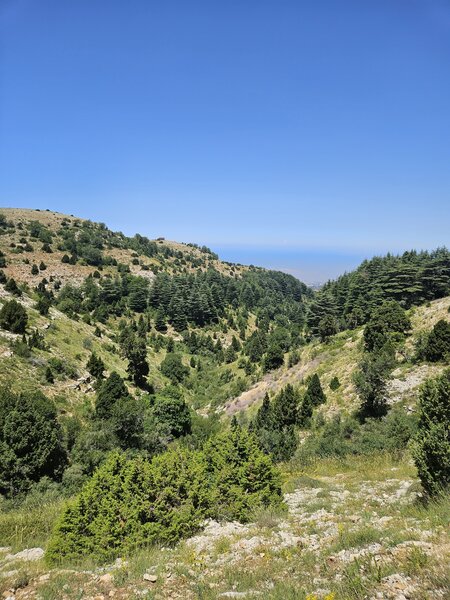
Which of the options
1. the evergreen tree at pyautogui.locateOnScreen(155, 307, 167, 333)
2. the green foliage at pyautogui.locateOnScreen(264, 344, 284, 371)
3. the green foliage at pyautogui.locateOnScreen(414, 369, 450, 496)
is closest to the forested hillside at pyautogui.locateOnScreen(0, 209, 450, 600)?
the green foliage at pyautogui.locateOnScreen(414, 369, 450, 496)

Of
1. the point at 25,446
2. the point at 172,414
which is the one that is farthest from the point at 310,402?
the point at 25,446

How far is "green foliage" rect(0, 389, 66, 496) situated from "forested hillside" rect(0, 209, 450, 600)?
0.09m

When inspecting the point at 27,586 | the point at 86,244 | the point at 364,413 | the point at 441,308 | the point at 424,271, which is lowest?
the point at 364,413

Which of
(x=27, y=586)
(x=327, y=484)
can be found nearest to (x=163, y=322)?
(x=327, y=484)

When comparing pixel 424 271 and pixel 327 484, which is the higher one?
pixel 424 271

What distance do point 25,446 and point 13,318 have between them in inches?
821

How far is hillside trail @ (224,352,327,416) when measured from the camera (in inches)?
1604

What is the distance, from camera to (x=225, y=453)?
11.0m

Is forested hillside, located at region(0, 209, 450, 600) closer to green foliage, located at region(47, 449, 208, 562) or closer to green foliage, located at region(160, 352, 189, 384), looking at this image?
green foliage, located at region(47, 449, 208, 562)

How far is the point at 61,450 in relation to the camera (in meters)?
19.4

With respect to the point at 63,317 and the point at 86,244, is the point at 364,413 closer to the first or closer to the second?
the point at 63,317

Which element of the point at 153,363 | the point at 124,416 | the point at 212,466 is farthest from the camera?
the point at 153,363

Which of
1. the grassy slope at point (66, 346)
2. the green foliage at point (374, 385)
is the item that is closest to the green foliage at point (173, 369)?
the grassy slope at point (66, 346)

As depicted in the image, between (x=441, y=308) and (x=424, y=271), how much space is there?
53.4 ft
